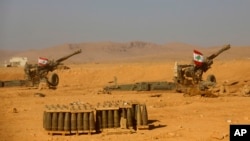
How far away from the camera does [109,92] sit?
26484 mm

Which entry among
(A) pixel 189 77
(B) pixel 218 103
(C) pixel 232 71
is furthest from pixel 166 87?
(C) pixel 232 71

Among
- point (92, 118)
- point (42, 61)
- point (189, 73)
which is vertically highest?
point (42, 61)

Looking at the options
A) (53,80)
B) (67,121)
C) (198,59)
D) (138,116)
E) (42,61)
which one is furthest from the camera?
(53,80)

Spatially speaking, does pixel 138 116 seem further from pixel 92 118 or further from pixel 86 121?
pixel 86 121

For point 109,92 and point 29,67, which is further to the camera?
point 29,67

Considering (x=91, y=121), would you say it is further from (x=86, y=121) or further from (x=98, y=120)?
(x=98, y=120)

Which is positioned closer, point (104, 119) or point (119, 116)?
point (104, 119)

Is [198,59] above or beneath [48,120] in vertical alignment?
above

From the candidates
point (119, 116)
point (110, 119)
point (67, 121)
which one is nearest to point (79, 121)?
point (67, 121)

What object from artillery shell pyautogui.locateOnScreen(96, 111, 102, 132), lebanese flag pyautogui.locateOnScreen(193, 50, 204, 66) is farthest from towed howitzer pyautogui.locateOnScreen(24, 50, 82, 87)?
artillery shell pyautogui.locateOnScreen(96, 111, 102, 132)

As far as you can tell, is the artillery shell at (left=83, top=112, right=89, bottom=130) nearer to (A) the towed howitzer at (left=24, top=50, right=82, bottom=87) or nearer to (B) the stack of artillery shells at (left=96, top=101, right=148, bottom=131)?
(B) the stack of artillery shells at (left=96, top=101, right=148, bottom=131)

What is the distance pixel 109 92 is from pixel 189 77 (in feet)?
Result: 16.5

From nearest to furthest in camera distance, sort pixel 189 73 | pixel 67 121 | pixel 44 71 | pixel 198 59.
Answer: pixel 67 121 < pixel 189 73 < pixel 198 59 < pixel 44 71

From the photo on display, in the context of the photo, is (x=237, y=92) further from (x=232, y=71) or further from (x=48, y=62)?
(x=48, y=62)
